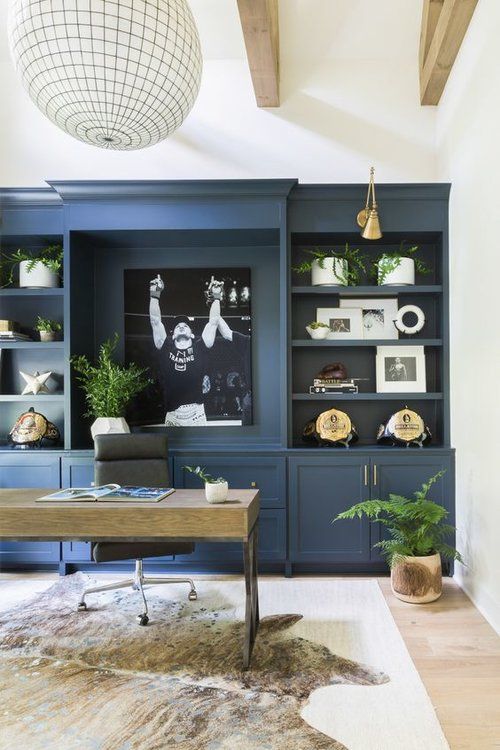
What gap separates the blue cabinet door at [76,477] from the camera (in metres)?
3.57

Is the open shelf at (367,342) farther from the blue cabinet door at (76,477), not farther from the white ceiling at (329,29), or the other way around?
the white ceiling at (329,29)

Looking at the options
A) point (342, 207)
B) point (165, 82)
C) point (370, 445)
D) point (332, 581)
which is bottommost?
point (332, 581)

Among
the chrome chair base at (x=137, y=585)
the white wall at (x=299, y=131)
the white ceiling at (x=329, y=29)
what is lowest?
the chrome chair base at (x=137, y=585)

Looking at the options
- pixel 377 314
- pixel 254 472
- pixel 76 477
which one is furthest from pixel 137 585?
pixel 377 314

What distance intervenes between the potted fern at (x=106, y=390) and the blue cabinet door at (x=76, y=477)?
0.21 meters

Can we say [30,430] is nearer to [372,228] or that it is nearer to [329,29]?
[372,228]

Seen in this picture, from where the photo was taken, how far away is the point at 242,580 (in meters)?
3.48

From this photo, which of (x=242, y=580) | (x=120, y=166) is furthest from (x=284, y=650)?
(x=120, y=166)

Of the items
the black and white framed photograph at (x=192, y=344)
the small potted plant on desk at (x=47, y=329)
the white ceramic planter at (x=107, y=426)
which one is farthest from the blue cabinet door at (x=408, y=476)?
the small potted plant on desk at (x=47, y=329)

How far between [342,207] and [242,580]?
2.53 meters

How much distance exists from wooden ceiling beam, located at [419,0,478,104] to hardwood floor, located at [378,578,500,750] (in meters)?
3.29

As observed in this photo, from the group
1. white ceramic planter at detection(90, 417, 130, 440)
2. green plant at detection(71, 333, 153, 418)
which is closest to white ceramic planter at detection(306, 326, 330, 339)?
A: green plant at detection(71, 333, 153, 418)

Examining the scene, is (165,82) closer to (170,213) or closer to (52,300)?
(170,213)

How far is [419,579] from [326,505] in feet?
2.36
